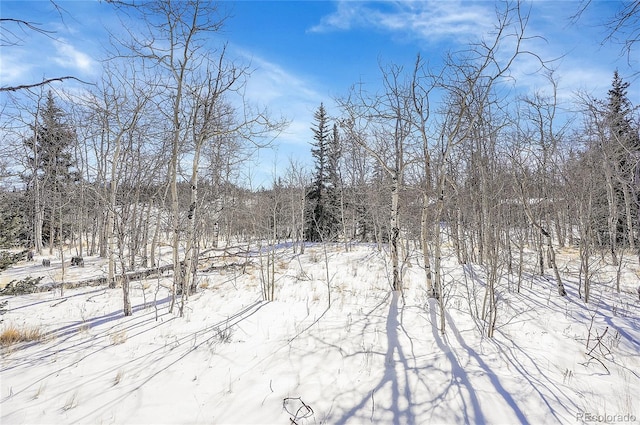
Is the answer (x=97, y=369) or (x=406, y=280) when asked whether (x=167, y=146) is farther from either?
(x=406, y=280)

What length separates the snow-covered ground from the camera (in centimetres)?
320

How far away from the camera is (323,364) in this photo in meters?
4.17

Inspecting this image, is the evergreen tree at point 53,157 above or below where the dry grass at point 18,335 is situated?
above

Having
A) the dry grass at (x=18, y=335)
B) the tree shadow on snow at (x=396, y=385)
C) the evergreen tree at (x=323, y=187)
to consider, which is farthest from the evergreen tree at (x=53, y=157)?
the evergreen tree at (x=323, y=187)

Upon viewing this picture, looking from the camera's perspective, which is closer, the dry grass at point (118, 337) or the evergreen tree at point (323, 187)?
the dry grass at point (118, 337)

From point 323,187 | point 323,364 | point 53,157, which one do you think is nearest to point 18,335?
point 323,364

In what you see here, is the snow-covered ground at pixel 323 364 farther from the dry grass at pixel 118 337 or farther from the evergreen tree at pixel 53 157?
the evergreen tree at pixel 53 157

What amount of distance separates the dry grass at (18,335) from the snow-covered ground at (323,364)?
23 centimetres

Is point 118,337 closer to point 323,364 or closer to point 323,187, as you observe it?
point 323,364

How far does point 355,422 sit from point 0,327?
749 cm

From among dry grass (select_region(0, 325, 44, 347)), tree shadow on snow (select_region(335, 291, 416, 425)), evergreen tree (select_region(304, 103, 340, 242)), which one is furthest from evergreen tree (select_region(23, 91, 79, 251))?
evergreen tree (select_region(304, 103, 340, 242))

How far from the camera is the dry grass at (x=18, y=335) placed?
204 inches

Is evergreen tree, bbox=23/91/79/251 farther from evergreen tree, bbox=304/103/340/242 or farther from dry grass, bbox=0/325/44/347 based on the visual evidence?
evergreen tree, bbox=304/103/340/242

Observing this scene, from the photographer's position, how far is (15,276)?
13266 millimetres
